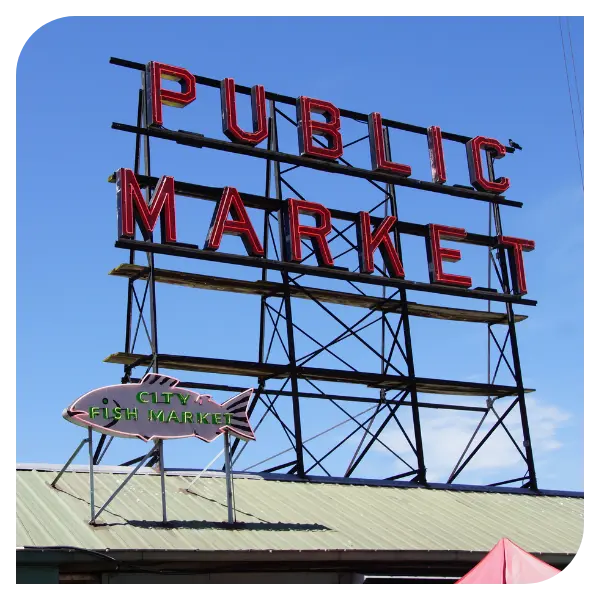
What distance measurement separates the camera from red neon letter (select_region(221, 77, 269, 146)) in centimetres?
2372

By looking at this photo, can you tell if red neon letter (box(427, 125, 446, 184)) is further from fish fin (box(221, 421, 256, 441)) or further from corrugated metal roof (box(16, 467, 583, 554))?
Result: fish fin (box(221, 421, 256, 441))

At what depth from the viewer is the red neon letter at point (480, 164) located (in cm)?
2714

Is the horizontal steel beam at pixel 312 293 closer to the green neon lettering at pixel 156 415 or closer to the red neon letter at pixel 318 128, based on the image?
the red neon letter at pixel 318 128

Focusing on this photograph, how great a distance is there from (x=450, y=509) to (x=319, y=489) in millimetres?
2740

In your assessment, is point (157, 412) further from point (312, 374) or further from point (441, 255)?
point (441, 255)

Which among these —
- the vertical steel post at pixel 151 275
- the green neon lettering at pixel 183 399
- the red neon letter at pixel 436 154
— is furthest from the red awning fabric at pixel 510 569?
the red neon letter at pixel 436 154

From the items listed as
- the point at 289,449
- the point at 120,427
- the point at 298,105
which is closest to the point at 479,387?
the point at 289,449

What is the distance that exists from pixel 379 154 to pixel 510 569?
14.5 m

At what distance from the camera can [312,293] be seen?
2378 cm

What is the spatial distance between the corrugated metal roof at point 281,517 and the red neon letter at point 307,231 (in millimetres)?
5351

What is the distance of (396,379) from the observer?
23.7 meters

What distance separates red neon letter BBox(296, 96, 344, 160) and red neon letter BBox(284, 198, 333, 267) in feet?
5.39

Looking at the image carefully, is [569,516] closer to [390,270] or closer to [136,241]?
[390,270]

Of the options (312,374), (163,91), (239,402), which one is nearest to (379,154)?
(163,91)
